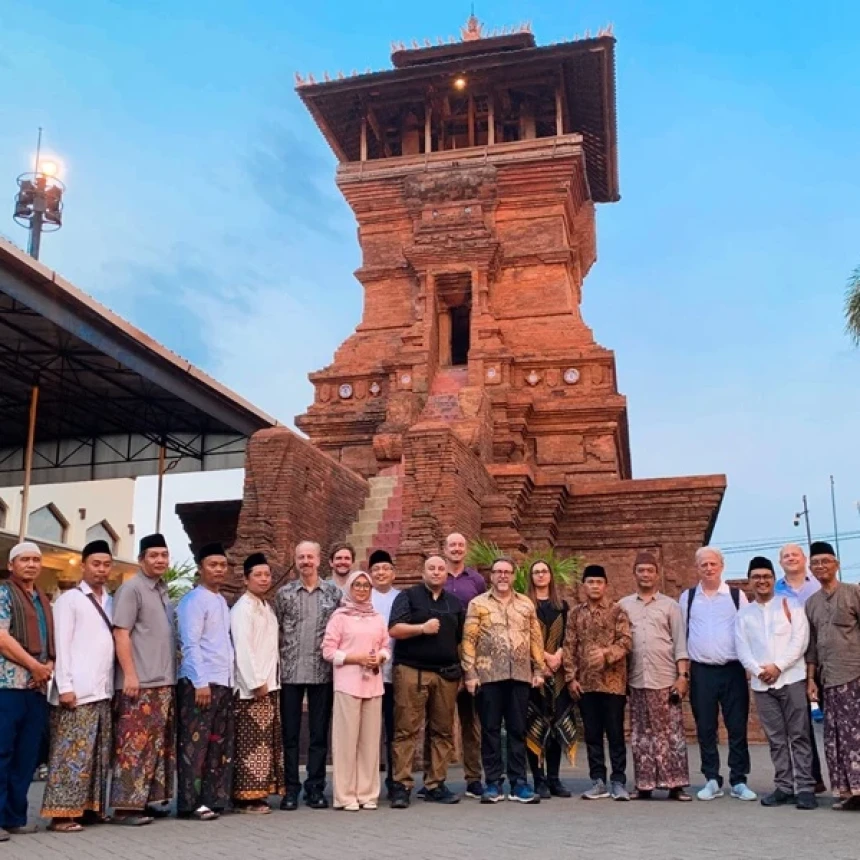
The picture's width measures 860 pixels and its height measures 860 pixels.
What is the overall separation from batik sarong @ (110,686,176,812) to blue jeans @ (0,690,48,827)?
412 millimetres

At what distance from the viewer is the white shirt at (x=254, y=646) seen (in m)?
5.89

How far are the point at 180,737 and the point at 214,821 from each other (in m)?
0.49

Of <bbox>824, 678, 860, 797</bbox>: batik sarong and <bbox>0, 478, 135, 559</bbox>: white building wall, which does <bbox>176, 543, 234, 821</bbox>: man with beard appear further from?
<bbox>0, 478, 135, 559</bbox>: white building wall

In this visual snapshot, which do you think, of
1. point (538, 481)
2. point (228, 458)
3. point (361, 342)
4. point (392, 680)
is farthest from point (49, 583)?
point (392, 680)

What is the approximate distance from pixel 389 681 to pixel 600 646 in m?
1.34

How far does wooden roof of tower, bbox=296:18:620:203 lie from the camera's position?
2048 cm

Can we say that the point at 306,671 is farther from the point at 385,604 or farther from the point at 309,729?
the point at 385,604

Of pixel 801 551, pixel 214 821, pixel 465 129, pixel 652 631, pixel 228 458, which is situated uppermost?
pixel 465 129

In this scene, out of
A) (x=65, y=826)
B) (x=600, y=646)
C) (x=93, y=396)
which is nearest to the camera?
(x=65, y=826)

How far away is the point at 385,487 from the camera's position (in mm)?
14312

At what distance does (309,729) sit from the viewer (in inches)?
240

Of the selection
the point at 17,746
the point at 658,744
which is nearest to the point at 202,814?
the point at 17,746

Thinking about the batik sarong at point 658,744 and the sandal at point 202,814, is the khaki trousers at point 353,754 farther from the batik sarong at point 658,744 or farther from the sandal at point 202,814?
the batik sarong at point 658,744

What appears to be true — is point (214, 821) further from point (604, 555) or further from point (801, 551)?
point (604, 555)
